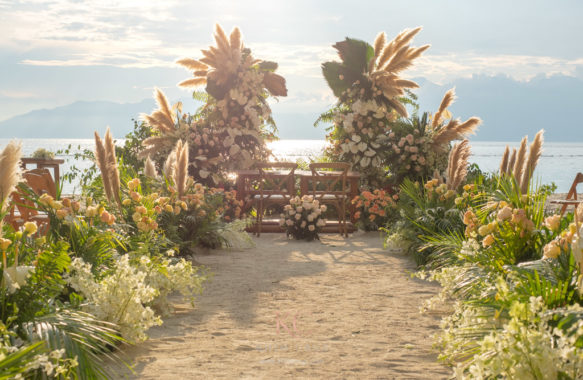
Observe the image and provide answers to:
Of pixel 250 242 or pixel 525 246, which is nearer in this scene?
pixel 525 246

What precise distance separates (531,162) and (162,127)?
696 cm

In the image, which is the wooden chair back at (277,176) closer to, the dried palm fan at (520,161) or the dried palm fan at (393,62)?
the dried palm fan at (393,62)

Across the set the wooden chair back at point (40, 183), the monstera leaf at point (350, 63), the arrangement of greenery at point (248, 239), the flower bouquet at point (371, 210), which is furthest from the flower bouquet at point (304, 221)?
the wooden chair back at point (40, 183)

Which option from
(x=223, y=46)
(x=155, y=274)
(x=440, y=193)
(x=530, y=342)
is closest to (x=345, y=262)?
(x=440, y=193)

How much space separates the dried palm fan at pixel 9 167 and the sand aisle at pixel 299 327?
1.17m

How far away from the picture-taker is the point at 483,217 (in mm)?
4492

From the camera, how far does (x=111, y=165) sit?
4.52m

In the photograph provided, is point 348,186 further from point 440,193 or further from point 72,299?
point 72,299

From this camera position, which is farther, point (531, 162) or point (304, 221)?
point (304, 221)

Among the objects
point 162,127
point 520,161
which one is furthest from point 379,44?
point 520,161

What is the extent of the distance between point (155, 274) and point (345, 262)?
9.97 ft

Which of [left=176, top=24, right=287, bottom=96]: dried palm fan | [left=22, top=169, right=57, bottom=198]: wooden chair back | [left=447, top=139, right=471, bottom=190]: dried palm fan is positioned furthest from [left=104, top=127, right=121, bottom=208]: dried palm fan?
[left=176, top=24, right=287, bottom=96]: dried palm fan

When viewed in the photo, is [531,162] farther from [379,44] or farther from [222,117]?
[222,117]

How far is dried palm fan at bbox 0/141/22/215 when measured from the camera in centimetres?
259
